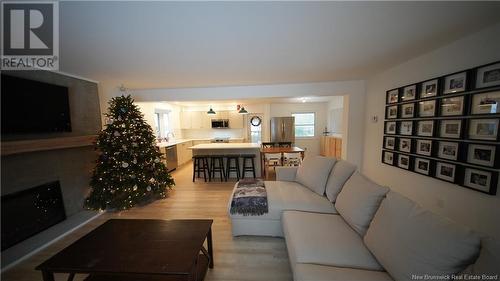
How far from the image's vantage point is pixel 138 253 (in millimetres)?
1409

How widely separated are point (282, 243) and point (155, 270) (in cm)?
141

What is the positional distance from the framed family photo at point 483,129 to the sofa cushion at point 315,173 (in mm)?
1338

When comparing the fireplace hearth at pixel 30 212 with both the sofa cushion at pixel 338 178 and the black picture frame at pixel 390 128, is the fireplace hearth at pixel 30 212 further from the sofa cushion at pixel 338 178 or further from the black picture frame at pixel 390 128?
the black picture frame at pixel 390 128

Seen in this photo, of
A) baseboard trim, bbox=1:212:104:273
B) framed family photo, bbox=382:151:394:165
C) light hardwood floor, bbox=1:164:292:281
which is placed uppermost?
framed family photo, bbox=382:151:394:165

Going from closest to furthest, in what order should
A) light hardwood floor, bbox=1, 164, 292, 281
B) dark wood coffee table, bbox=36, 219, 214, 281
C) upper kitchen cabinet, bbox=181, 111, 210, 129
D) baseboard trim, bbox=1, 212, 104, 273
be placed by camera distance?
dark wood coffee table, bbox=36, 219, 214, 281
light hardwood floor, bbox=1, 164, 292, 281
baseboard trim, bbox=1, 212, 104, 273
upper kitchen cabinet, bbox=181, 111, 210, 129

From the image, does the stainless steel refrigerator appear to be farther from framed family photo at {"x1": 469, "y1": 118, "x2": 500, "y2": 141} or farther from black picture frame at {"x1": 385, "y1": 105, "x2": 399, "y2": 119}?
framed family photo at {"x1": 469, "y1": 118, "x2": 500, "y2": 141}

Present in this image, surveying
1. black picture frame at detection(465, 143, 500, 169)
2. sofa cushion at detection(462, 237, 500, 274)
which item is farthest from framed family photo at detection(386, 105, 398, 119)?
sofa cushion at detection(462, 237, 500, 274)

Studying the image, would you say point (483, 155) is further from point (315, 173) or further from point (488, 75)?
point (315, 173)

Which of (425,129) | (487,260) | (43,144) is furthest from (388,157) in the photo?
(43,144)

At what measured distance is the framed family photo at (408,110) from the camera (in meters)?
2.55

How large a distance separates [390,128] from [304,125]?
15.2ft

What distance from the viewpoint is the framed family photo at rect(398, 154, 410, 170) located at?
2.62m

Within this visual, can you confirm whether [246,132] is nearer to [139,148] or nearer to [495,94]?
[139,148]

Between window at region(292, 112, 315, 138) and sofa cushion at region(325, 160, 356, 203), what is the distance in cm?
540
